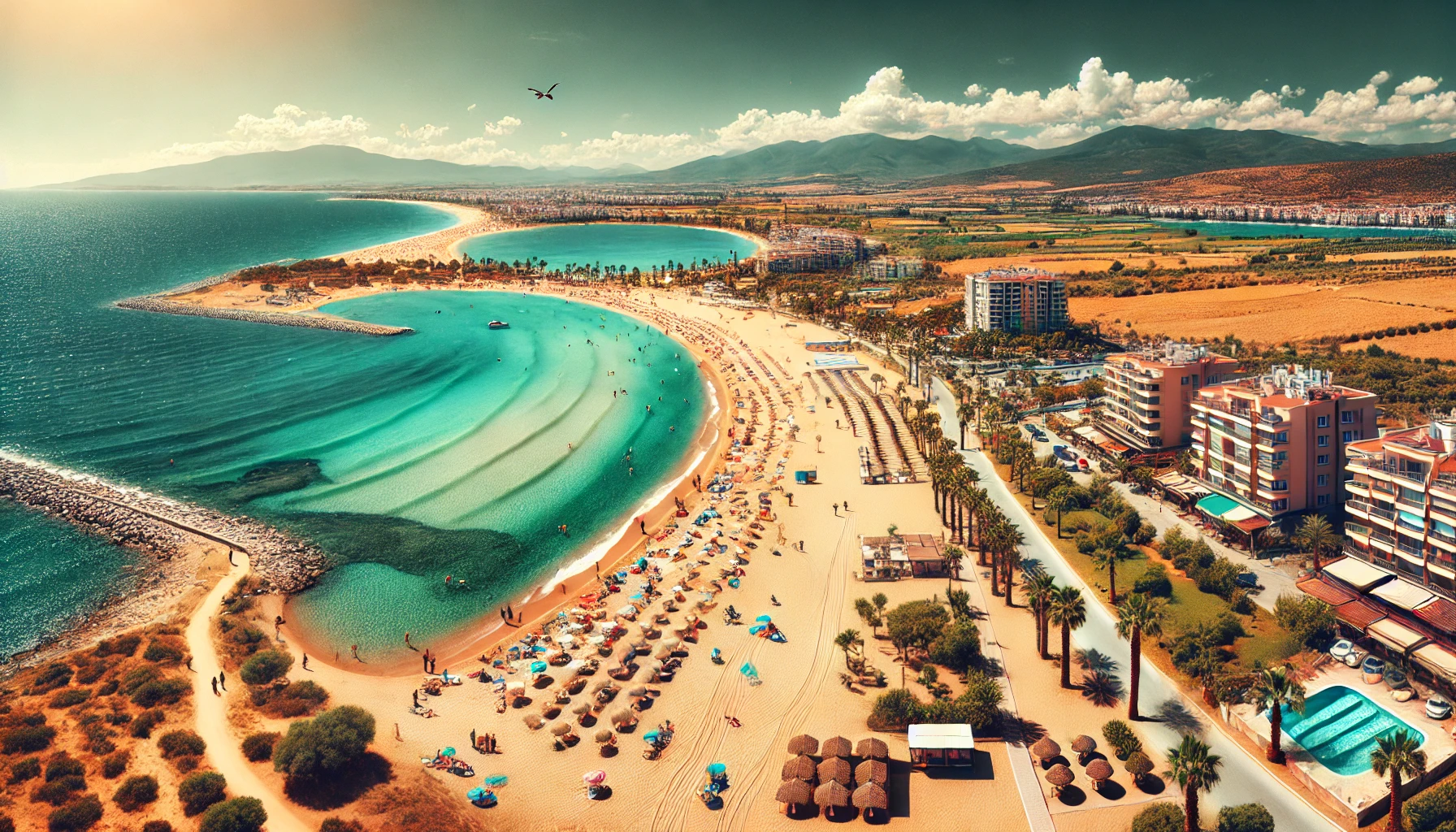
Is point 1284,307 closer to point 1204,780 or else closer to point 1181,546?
point 1181,546

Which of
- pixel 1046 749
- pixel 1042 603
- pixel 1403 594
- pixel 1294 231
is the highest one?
pixel 1294 231

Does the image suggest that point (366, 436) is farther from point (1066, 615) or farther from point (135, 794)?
point (1066, 615)

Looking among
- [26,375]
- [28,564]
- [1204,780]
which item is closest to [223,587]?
[28,564]

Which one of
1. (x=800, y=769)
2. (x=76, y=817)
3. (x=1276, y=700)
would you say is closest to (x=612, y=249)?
(x=76, y=817)

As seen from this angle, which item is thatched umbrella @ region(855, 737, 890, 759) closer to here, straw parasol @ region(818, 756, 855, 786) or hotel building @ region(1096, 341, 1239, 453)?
straw parasol @ region(818, 756, 855, 786)

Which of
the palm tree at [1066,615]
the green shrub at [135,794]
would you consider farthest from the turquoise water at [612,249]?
the green shrub at [135,794]

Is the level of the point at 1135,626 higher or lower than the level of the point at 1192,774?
higher

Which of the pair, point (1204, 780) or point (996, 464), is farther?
point (996, 464)
